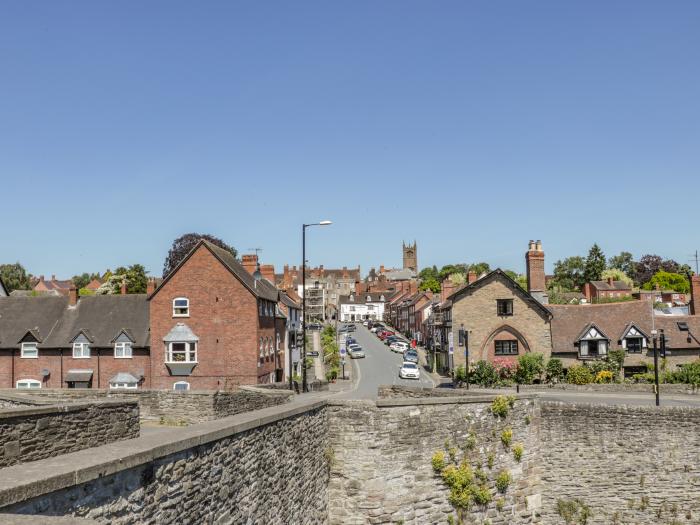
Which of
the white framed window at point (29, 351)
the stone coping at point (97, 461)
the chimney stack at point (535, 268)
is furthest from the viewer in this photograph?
the chimney stack at point (535, 268)

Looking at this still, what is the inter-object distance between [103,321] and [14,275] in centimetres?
7264

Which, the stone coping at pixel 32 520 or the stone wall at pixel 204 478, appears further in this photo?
the stone wall at pixel 204 478

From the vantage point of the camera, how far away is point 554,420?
1977cm

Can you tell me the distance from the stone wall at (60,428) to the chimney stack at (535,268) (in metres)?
34.1

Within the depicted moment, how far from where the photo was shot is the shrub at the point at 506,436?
17875 mm

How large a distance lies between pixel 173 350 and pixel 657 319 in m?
30.7

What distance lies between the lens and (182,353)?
4006cm

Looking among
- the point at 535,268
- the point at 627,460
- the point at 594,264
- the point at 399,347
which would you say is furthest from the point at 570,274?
the point at 627,460

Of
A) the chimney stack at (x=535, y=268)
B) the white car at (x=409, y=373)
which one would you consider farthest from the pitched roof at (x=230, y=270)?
the chimney stack at (x=535, y=268)

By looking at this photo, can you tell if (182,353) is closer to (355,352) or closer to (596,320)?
(596,320)

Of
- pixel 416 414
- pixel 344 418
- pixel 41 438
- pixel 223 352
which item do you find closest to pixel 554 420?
pixel 416 414

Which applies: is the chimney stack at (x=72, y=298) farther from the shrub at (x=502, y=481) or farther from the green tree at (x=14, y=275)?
the green tree at (x=14, y=275)

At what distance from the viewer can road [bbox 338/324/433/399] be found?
130 ft

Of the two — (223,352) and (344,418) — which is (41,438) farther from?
(223,352)
